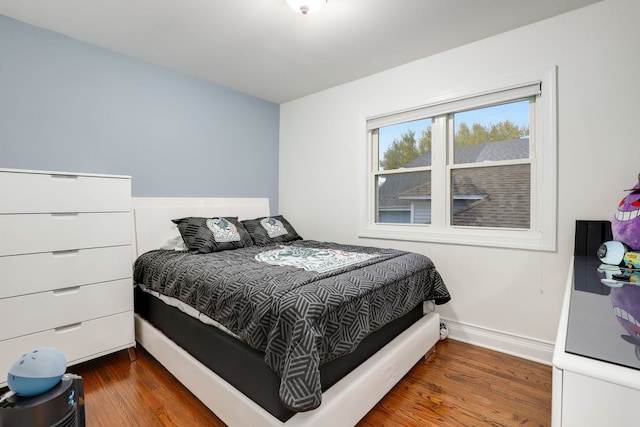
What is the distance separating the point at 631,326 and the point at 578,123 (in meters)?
1.83

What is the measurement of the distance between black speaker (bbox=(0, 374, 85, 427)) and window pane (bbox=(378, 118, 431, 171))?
107 inches

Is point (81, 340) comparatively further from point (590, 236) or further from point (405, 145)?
point (590, 236)

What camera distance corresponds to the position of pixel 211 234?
2.48 metres

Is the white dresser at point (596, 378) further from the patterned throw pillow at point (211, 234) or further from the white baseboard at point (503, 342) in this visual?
the patterned throw pillow at point (211, 234)

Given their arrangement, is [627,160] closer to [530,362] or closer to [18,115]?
[530,362]

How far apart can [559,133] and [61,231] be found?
130 inches

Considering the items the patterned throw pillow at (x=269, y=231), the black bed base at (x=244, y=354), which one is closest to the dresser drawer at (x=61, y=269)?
the black bed base at (x=244, y=354)

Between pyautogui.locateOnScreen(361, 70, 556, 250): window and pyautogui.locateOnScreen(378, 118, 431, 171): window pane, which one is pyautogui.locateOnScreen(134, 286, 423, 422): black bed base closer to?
pyautogui.locateOnScreen(361, 70, 556, 250): window

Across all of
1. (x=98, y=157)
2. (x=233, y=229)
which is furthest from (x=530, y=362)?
(x=98, y=157)

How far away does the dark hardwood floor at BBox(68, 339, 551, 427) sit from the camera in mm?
1518

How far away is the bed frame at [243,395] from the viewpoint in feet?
4.18

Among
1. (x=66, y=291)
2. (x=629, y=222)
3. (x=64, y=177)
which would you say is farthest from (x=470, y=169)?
(x=66, y=291)

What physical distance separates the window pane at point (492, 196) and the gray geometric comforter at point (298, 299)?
683 millimetres

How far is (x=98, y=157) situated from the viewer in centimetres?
241
